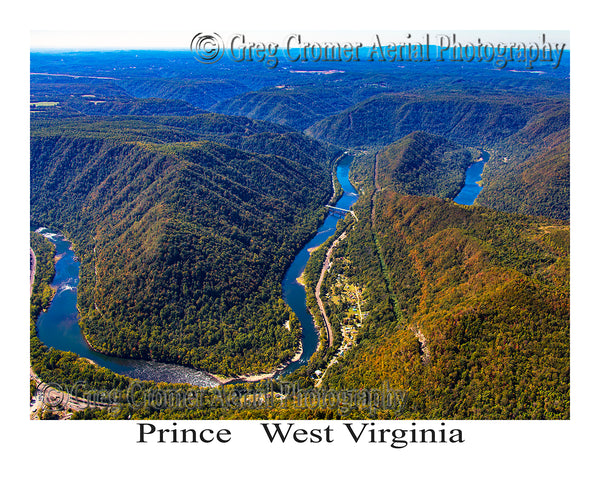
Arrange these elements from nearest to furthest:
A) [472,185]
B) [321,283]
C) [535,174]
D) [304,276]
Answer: [321,283] < [304,276] < [535,174] < [472,185]

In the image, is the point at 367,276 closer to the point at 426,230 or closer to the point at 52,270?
the point at 426,230

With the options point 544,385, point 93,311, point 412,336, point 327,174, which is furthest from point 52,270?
point 327,174

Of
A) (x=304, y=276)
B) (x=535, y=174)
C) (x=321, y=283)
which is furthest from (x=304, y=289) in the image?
(x=535, y=174)

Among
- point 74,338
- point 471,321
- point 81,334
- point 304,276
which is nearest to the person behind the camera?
point 471,321

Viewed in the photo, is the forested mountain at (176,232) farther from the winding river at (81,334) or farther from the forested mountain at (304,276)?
the winding river at (81,334)

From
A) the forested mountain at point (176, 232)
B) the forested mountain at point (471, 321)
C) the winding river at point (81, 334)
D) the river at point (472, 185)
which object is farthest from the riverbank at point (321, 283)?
the river at point (472, 185)

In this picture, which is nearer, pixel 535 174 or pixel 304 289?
pixel 304 289

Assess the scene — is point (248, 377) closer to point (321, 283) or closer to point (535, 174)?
point (321, 283)

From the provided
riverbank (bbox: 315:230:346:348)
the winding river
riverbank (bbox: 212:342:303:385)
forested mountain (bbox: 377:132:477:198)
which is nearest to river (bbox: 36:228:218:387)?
the winding river
